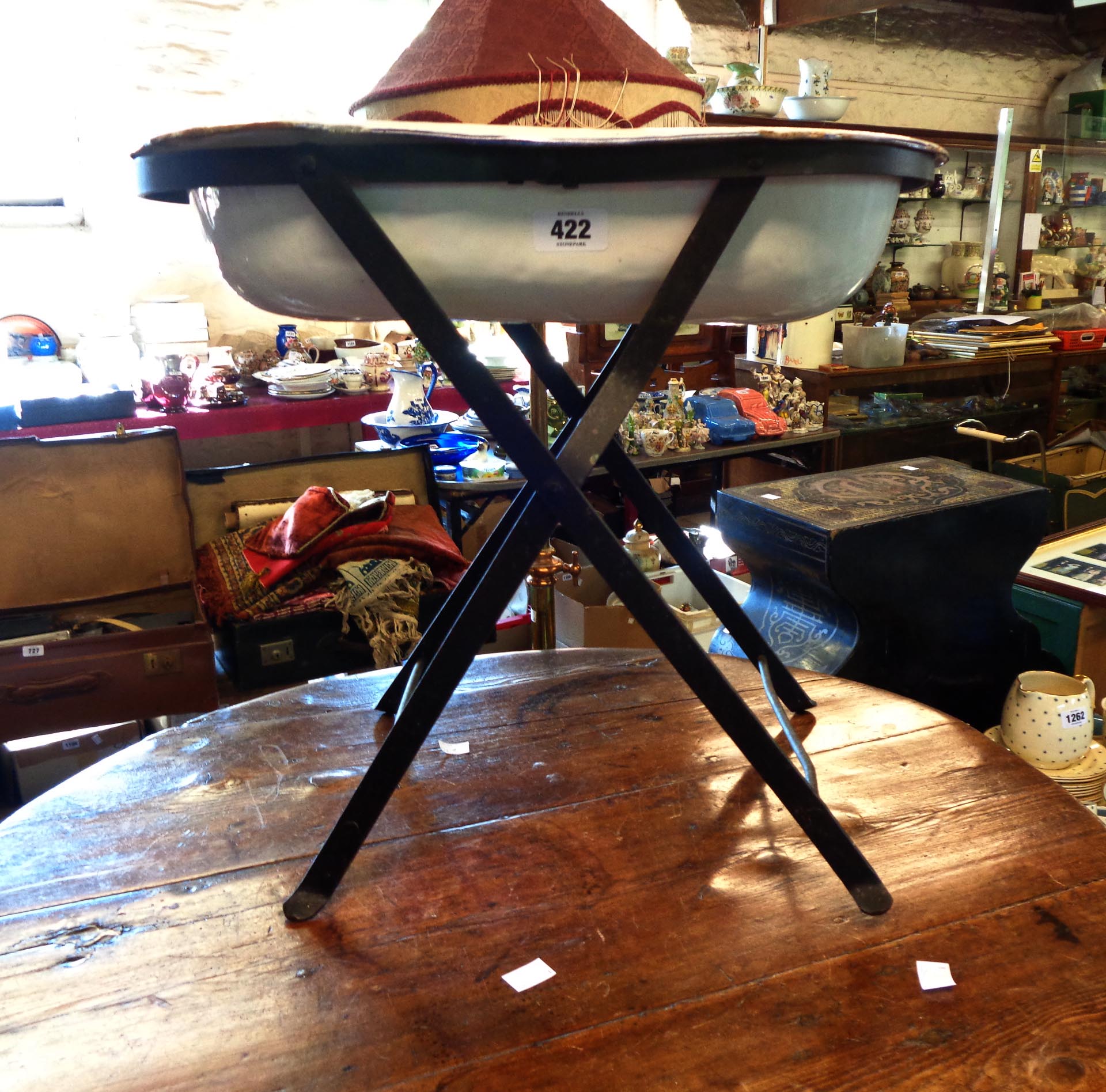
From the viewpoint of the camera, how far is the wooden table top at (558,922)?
621mm

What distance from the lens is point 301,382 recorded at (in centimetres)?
302

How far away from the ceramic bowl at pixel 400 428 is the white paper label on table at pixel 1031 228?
146 inches

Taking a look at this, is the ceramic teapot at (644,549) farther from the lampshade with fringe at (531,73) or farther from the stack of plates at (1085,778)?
the lampshade with fringe at (531,73)

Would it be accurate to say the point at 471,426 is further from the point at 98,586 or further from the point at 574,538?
the point at 574,538

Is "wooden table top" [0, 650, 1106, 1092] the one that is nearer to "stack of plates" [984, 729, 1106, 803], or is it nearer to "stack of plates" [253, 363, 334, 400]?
"stack of plates" [984, 729, 1106, 803]

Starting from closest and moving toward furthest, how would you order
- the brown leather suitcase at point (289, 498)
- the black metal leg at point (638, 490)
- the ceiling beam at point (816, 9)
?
the black metal leg at point (638, 490)
the brown leather suitcase at point (289, 498)
the ceiling beam at point (816, 9)

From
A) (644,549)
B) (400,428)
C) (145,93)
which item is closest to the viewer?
(644,549)

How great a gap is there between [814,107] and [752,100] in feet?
0.77

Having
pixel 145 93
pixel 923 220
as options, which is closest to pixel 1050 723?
pixel 145 93

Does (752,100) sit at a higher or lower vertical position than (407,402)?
higher

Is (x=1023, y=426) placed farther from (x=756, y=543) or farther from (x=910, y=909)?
(x=910, y=909)

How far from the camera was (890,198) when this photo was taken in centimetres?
72

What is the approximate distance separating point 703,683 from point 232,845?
0.46 m

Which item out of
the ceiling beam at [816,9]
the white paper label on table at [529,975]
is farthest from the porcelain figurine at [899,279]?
the white paper label on table at [529,975]
